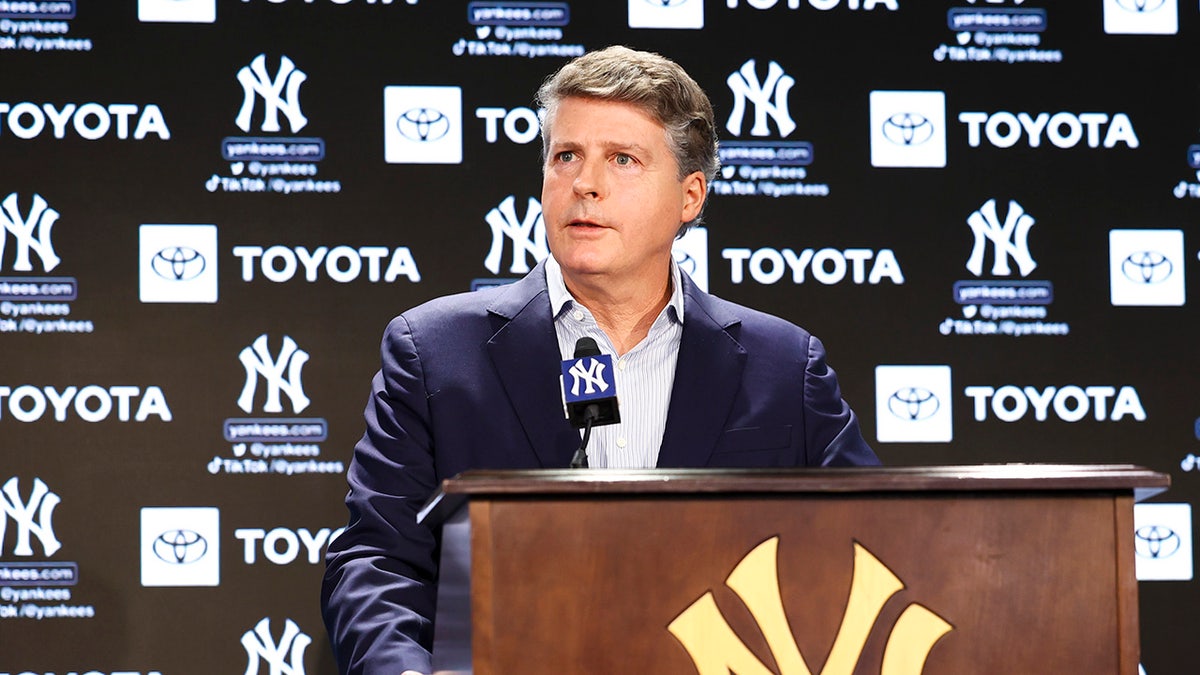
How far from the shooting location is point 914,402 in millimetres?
3416

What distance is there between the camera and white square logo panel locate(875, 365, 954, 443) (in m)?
3.41

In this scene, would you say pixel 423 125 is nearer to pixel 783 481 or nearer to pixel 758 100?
pixel 758 100

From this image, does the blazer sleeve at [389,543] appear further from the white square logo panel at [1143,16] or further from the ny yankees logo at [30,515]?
the white square logo panel at [1143,16]

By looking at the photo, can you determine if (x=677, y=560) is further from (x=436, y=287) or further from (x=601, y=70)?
(x=436, y=287)

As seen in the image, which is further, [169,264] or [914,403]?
[914,403]

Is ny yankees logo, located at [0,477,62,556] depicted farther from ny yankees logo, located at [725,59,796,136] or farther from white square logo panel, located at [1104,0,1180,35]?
white square logo panel, located at [1104,0,1180,35]

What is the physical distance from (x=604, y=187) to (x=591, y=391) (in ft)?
1.83

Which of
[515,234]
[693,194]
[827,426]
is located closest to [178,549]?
[515,234]

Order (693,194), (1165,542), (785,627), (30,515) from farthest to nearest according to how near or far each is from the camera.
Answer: (1165,542) < (30,515) < (693,194) < (785,627)

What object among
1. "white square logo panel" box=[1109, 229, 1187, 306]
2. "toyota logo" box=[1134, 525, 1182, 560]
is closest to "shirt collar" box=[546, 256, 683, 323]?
"white square logo panel" box=[1109, 229, 1187, 306]

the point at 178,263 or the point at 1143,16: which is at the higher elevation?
the point at 1143,16

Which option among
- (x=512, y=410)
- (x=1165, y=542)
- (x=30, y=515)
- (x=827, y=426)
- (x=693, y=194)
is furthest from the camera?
(x=1165, y=542)

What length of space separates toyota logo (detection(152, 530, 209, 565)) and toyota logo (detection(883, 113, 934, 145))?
2031 millimetres

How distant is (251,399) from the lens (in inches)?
129
